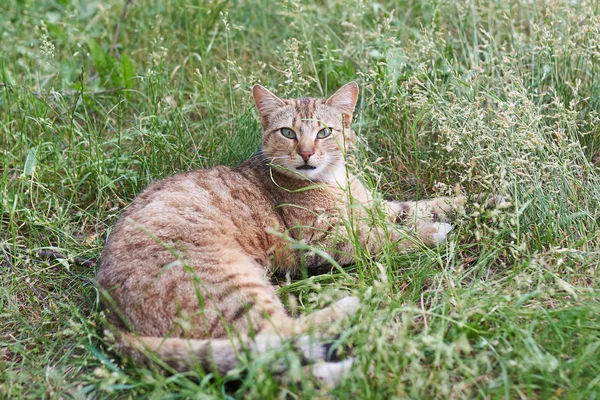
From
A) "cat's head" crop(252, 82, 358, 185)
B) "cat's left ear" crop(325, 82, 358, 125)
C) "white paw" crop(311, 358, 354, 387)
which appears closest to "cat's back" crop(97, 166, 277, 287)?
"cat's head" crop(252, 82, 358, 185)

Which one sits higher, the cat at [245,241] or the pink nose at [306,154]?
the pink nose at [306,154]

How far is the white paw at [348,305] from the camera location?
293 cm

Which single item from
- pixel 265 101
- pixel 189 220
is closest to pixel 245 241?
pixel 189 220

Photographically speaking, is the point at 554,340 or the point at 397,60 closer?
the point at 554,340

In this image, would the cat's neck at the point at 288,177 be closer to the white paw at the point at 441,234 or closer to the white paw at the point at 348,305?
the white paw at the point at 441,234

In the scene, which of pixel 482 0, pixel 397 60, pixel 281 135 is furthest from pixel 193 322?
pixel 482 0

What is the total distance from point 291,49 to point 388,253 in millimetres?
1681

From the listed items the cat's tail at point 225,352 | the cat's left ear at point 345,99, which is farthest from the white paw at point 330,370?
the cat's left ear at point 345,99

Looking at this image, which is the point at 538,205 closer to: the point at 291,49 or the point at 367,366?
the point at 367,366

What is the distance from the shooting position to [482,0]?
196 inches

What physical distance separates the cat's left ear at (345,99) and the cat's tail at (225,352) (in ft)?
5.80

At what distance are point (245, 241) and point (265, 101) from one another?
0.99 metres

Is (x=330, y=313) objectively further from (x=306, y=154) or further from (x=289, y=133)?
(x=289, y=133)

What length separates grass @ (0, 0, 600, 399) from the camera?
269 centimetres
